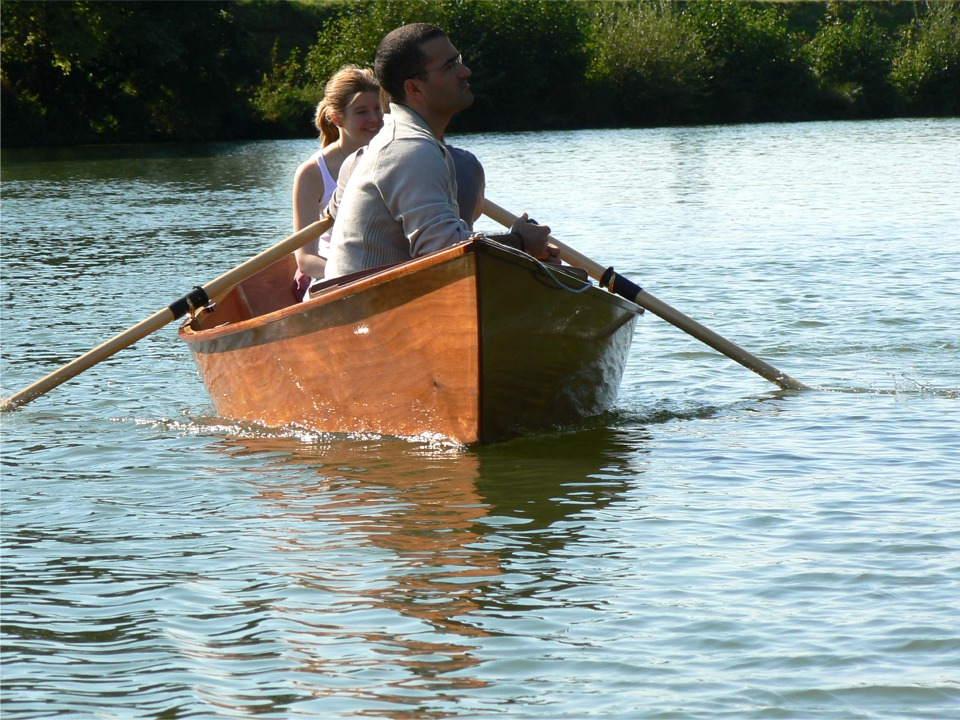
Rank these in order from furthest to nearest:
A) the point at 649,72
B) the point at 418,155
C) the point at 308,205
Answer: the point at 649,72, the point at 308,205, the point at 418,155

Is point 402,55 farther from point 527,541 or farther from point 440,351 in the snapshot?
point 527,541

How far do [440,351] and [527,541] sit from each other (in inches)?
46.3

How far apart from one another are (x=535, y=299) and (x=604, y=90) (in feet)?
143

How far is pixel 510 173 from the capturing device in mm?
25000

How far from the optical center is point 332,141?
24.1 feet

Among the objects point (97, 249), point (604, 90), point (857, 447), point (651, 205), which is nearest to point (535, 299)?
point (857, 447)

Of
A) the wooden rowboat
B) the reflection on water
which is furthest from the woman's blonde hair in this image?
the reflection on water

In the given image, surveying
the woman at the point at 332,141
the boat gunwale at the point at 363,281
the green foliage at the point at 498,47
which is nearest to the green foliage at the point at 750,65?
the green foliage at the point at 498,47

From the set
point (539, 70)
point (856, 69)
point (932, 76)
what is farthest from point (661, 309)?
point (932, 76)

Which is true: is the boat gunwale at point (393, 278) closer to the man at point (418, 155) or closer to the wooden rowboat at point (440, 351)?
the wooden rowboat at point (440, 351)

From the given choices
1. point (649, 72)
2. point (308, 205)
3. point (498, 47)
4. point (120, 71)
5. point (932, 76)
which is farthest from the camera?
point (932, 76)

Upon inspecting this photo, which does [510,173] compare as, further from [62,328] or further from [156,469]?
[156,469]

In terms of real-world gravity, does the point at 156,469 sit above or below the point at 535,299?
below

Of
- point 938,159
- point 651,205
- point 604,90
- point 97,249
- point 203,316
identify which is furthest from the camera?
point 604,90
